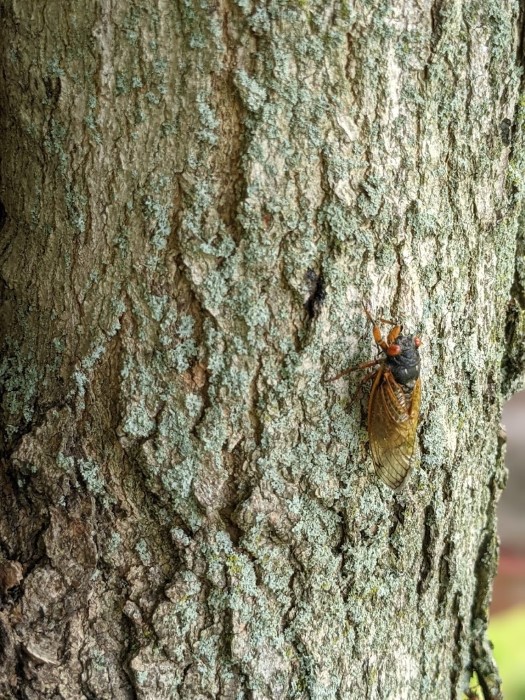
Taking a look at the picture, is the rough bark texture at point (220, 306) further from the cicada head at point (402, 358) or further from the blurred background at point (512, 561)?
the blurred background at point (512, 561)

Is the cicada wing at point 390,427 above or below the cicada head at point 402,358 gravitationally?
below

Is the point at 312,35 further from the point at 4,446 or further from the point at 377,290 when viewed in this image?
the point at 4,446

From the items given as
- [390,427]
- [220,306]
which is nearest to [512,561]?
[390,427]

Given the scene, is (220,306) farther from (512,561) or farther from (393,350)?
(512,561)

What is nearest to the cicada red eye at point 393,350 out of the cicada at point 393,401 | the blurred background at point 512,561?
the cicada at point 393,401

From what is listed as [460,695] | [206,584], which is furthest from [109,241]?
[460,695]
